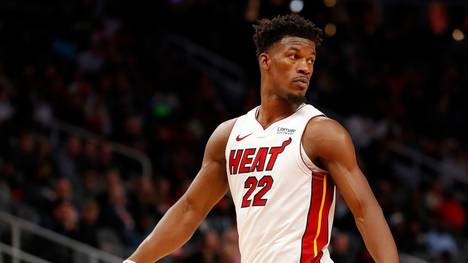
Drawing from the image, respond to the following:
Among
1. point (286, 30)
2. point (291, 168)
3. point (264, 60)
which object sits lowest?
point (291, 168)

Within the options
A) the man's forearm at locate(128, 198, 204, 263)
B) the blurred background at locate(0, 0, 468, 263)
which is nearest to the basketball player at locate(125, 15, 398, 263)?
the man's forearm at locate(128, 198, 204, 263)

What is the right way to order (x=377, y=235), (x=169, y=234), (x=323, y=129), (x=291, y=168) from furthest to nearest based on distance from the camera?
(x=169, y=234), (x=291, y=168), (x=323, y=129), (x=377, y=235)

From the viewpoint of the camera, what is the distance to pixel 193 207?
598 centimetres

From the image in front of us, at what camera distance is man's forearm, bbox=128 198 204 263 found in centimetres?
591

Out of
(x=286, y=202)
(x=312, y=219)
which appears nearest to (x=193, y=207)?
(x=286, y=202)

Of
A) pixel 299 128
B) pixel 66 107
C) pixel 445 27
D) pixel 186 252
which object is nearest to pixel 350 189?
pixel 299 128

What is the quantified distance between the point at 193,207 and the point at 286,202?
801 mm

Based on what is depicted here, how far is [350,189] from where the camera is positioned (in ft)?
16.8

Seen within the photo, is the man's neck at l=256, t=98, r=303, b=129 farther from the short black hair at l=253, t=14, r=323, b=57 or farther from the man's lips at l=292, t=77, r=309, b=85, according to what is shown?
the short black hair at l=253, t=14, r=323, b=57

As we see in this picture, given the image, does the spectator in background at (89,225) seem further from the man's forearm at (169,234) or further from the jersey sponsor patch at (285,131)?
the jersey sponsor patch at (285,131)

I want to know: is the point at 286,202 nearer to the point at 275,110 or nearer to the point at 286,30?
the point at 275,110

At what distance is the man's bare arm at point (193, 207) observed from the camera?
Result: 5.91 m

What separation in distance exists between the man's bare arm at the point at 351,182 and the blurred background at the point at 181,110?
652 centimetres

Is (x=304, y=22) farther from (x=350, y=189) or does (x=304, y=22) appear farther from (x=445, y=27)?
(x=445, y=27)
